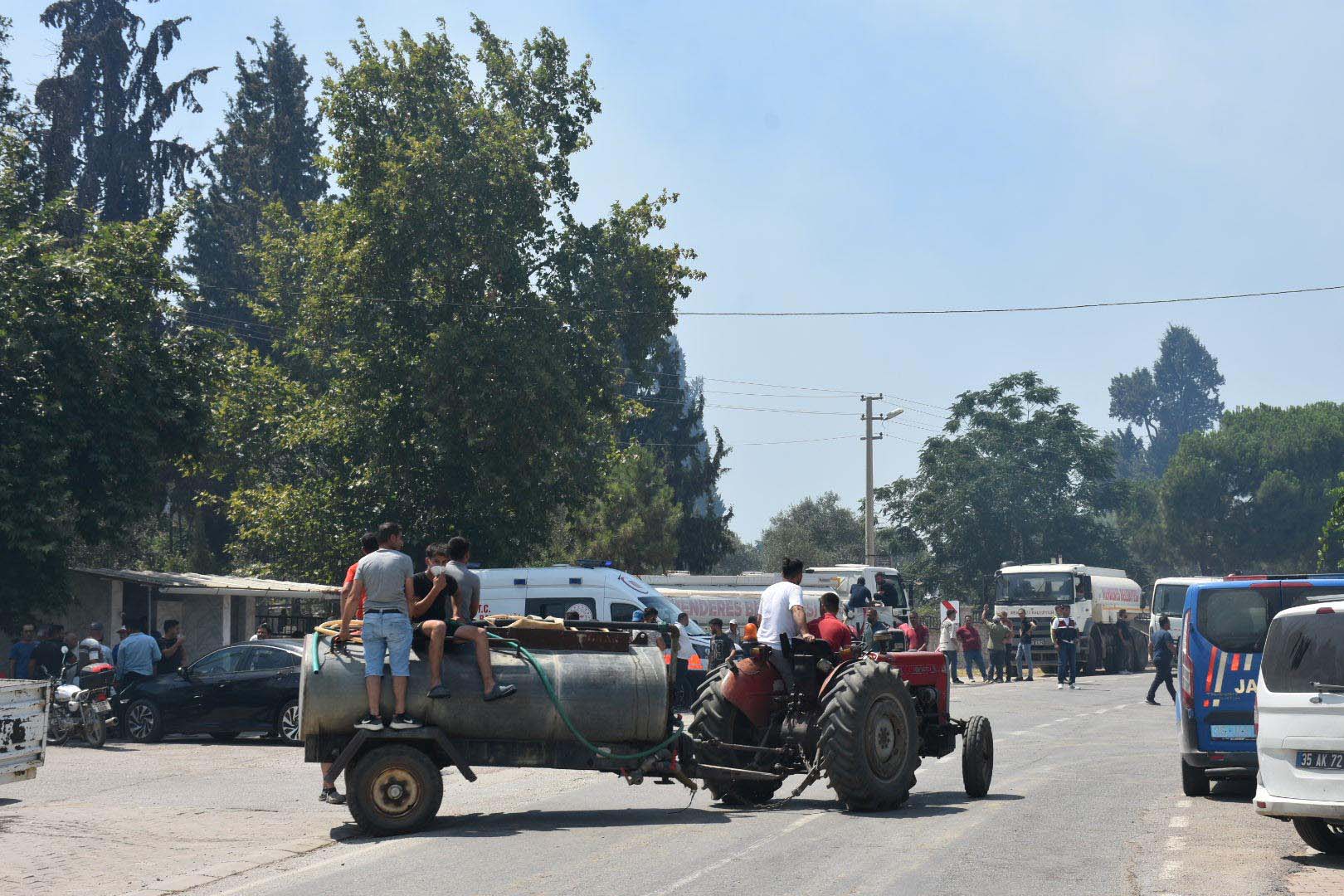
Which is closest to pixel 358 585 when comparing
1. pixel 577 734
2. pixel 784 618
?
pixel 577 734

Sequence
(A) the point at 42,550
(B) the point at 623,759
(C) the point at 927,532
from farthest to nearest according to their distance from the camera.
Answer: (C) the point at 927,532
(A) the point at 42,550
(B) the point at 623,759

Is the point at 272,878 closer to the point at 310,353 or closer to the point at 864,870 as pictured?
the point at 864,870

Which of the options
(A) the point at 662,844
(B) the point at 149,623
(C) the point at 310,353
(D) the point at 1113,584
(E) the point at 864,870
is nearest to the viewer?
(E) the point at 864,870

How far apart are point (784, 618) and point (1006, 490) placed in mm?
74156

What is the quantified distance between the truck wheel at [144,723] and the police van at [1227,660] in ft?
48.6

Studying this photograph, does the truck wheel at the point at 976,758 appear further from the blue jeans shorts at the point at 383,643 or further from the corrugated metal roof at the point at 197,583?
the corrugated metal roof at the point at 197,583

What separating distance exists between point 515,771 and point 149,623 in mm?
17006

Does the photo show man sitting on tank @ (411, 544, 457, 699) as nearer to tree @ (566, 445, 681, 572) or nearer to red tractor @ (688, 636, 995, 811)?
red tractor @ (688, 636, 995, 811)

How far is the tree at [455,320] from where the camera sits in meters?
36.2

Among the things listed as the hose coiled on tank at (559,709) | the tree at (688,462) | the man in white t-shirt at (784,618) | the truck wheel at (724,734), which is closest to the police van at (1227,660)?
the man in white t-shirt at (784,618)

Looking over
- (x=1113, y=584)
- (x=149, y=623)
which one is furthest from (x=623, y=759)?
(x=1113, y=584)

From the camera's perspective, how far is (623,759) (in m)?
12.0

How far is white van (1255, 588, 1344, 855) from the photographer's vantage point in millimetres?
9430

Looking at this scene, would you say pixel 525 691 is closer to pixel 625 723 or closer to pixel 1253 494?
pixel 625 723
